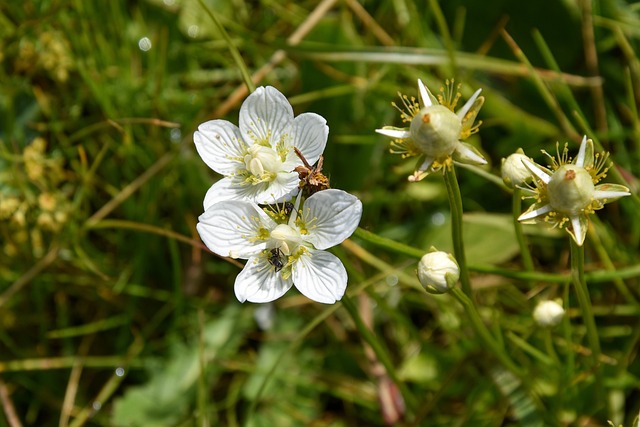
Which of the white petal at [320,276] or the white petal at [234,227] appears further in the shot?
the white petal at [234,227]

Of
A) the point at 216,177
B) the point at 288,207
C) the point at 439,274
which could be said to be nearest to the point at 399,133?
the point at 439,274

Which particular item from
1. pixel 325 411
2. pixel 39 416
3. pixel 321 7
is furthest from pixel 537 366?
pixel 39 416

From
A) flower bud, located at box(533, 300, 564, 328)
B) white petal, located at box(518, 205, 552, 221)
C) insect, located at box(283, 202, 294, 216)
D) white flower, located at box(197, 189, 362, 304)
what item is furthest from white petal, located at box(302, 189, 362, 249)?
flower bud, located at box(533, 300, 564, 328)

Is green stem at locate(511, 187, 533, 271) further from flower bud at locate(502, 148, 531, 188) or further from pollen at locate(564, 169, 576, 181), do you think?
pollen at locate(564, 169, 576, 181)

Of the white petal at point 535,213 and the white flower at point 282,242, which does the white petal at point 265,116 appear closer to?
the white flower at point 282,242

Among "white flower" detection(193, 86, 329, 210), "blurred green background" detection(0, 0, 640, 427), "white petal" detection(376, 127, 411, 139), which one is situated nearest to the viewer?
"white petal" detection(376, 127, 411, 139)

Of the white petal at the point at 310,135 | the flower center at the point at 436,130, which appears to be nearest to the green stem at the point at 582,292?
the flower center at the point at 436,130
